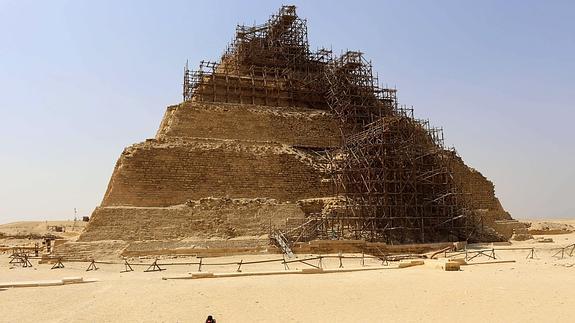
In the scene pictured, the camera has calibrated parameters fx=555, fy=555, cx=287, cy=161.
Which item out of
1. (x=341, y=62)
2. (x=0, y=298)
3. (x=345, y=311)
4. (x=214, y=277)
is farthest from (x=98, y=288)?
(x=341, y=62)

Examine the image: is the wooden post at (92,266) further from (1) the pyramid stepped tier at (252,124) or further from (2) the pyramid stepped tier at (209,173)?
(1) the pyramid stepped tier at (252,124)

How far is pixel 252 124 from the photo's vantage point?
32.0 m

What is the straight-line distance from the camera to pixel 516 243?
28828 mm

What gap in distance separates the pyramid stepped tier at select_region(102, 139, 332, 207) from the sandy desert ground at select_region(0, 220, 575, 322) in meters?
7.36

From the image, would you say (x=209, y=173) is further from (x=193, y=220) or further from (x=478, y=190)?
(x=478, y=190)

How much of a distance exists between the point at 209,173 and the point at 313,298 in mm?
15214

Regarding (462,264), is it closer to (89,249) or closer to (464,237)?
(464,237)

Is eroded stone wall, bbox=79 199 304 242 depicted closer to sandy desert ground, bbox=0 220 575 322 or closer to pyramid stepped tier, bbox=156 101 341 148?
sandy desert ground, bbox=0 220 575 322

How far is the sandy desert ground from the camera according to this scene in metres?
11.0

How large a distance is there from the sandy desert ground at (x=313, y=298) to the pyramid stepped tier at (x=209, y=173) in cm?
736

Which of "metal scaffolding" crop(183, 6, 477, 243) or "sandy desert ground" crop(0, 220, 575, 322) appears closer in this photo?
"sandy desert ground" crop(0, 220, 575, 322)

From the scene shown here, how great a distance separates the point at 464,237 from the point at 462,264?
28.5 ft

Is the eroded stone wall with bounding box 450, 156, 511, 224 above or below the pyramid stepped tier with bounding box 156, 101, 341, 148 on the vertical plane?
below

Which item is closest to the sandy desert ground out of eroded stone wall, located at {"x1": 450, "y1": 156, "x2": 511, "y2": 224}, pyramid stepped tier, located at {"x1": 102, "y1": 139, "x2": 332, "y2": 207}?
pyramid stepped tier, located at {"x1": 102, "y1": 139, "x2": 332, "y2": 207}
